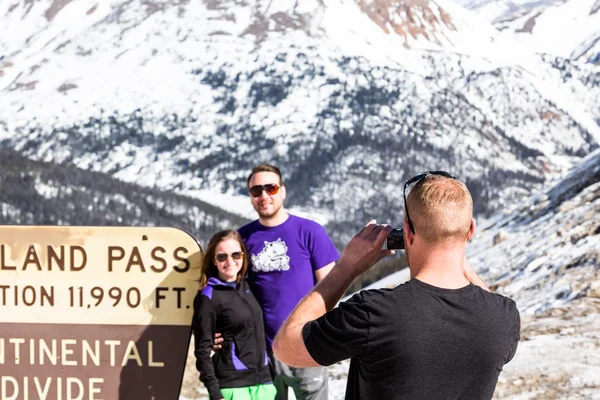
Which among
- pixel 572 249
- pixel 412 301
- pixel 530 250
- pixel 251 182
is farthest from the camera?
pixel 530 250

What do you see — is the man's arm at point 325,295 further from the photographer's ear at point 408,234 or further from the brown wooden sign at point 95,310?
the brown wooden sign at point 95,310

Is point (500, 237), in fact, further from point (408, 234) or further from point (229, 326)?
point (408, 234)

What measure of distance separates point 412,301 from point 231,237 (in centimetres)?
232

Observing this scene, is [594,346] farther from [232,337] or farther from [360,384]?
[360,384]

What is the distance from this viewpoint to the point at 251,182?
5.27 m

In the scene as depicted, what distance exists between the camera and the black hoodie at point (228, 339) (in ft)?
15.8

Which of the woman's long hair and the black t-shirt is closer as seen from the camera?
the black t-shirt

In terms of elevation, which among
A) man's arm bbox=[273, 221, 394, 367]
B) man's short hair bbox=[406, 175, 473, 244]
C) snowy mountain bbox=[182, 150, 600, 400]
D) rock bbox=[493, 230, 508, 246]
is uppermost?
man's short hair bbox=[406, 175, 473, 244]

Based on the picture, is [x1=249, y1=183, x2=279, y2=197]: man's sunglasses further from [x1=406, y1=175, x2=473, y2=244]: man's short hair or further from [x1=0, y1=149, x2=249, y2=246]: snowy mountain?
[x1=0, y1=149, x2=249, y2=246]: snowy mountain

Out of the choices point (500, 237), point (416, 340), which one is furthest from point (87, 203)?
point (416, 340)

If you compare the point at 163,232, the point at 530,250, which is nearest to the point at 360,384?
the point at 163,232

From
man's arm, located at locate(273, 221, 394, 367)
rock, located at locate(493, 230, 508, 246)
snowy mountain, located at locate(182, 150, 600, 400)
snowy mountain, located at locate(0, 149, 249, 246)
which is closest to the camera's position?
man's arm, located at locate(273, 221, 394, 367)

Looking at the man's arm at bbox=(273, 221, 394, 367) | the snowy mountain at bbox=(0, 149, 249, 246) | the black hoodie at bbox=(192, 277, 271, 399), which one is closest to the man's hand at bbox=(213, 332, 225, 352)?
the black hoodie at bbox=(192, 277, 271, 399)

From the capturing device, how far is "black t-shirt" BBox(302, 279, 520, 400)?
2.72 meters
